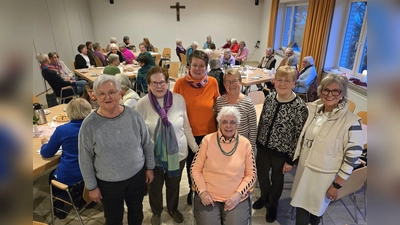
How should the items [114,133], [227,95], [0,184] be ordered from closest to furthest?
[0,184] → [114,133] → [227,95]

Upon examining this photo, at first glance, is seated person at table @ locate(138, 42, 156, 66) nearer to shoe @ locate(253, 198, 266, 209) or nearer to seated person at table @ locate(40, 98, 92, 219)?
seated person at table @ locate(40, 98, 92, 219)

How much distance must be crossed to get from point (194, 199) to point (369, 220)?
1.67 m

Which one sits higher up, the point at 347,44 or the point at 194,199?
the point at 347,44

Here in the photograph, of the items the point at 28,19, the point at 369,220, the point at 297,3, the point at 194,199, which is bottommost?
the point at 194,199

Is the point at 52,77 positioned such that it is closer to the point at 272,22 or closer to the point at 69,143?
the point at 69,143

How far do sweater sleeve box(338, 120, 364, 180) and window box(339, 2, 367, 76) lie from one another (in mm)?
3473

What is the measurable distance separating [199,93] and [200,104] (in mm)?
94

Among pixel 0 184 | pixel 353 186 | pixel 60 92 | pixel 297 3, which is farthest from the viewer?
pixel 297 3

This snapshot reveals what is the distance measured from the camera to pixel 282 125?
1.90 metres

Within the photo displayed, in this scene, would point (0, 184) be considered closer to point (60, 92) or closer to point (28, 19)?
point (28, 19)

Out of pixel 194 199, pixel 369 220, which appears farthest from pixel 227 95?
pixel 369 220

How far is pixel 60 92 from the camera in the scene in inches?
171

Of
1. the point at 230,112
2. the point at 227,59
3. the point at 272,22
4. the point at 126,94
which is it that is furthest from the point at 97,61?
the point at 272,22

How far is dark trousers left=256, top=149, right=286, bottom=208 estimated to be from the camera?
2.05 m
